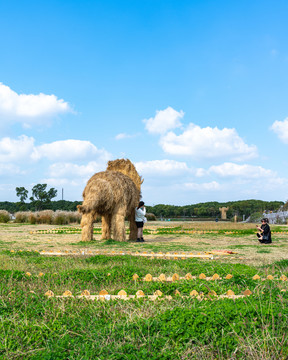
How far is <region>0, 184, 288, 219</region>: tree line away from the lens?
58.3m

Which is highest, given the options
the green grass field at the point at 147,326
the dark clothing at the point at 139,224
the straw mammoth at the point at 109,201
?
the straw mammoth at the point at 109,201

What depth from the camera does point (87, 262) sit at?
788 centimetres

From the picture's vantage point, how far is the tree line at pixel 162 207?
58312mm

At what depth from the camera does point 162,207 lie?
71438 mm

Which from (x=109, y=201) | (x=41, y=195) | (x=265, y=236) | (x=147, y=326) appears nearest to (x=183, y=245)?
(x=109, y=201)

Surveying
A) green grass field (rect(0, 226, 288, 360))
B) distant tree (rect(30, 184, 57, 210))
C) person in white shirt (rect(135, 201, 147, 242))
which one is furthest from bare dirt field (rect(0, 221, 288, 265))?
distant tree (rect(30, 184, 57, 210))

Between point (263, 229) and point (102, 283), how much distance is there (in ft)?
30.8

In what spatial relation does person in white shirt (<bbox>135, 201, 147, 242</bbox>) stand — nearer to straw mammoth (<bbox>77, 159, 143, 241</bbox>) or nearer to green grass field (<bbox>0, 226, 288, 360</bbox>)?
straw mammoth (<bbox>77, 159, 143, 241</bbox>)

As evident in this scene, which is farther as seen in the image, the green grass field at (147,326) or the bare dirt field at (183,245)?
the bare dirt field at (183,245)

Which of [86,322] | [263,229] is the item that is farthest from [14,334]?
[263,229]

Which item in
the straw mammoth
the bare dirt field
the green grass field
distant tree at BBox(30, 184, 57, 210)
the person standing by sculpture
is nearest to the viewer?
the green grass field

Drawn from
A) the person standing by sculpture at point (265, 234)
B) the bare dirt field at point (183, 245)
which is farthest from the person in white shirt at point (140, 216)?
the person standing by sculpture at point (265, 234)

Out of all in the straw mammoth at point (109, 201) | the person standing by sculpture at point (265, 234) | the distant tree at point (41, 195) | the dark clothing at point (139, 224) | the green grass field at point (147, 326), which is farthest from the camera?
the distant tree at point (41, 195)

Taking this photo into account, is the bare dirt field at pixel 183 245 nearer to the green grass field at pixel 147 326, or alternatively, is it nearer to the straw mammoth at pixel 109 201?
the straw mammoth at pixel 109 201
